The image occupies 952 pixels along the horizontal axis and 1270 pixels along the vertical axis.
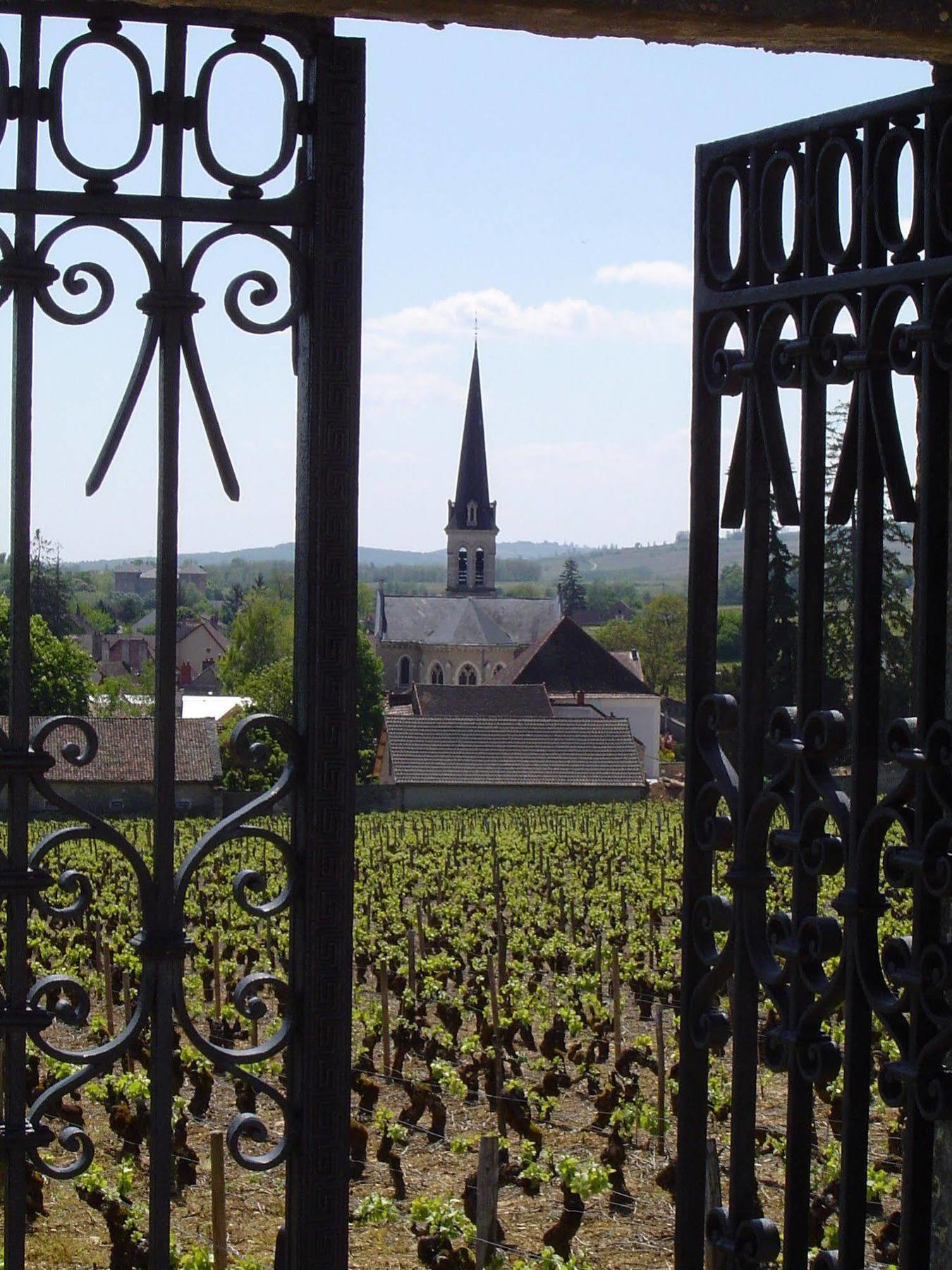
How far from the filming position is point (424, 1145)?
10180mm

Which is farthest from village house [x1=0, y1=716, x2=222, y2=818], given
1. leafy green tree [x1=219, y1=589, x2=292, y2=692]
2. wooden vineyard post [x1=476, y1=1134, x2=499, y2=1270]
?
leafy green tree [x1=219, y1=589, x2=292, y2=692]

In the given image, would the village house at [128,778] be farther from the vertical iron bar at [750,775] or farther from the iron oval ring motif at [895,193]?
the iron oval ring motif at [895,193]

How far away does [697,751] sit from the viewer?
259 cm

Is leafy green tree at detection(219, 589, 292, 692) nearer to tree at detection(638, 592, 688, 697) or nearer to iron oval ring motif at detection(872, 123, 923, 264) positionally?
tree at detection(638, 592, 688, 697)

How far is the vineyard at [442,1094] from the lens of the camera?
308 inches

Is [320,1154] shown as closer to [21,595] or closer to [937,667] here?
[21,595]

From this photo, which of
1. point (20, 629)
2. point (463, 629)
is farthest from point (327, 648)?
point (463, 629)

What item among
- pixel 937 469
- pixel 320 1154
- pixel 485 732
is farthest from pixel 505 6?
pixel 485 732

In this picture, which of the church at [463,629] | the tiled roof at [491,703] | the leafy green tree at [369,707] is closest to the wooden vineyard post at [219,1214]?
the tiled roof at [491,703]

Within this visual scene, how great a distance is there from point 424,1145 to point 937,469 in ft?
29.2

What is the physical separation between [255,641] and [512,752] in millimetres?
30073

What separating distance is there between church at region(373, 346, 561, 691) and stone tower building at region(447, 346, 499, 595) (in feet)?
0.26

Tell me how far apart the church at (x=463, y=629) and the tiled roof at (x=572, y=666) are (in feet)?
42.1

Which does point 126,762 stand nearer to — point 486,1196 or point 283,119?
point 486,1196
